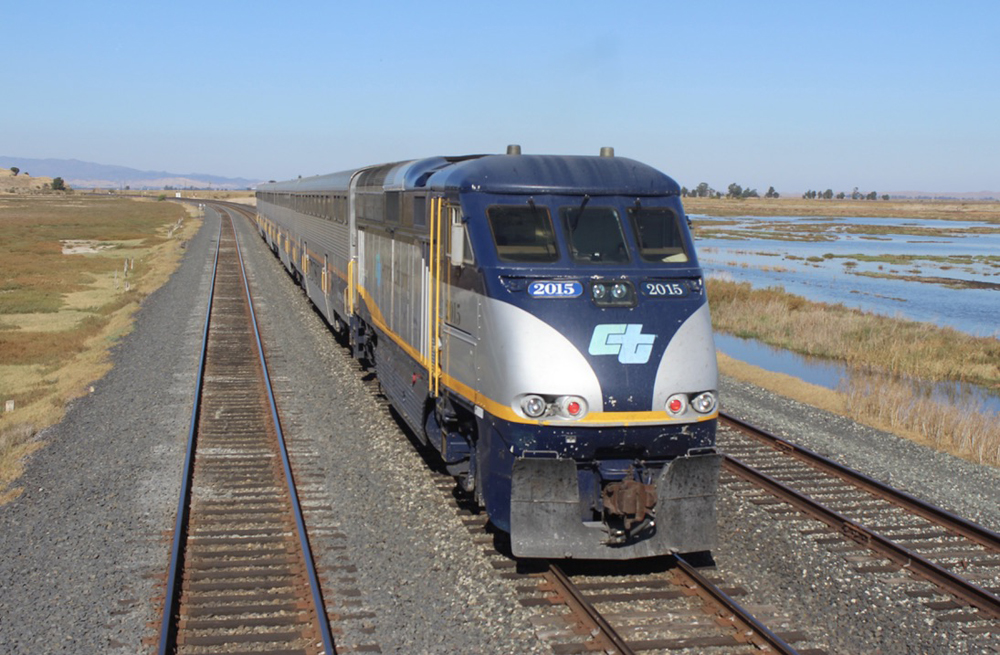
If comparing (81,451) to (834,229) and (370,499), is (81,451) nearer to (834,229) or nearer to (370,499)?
(370,499)

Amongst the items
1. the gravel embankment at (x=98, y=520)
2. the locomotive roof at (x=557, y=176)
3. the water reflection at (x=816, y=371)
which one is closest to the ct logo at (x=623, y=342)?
the locomotive roof at (x=557, y=176)

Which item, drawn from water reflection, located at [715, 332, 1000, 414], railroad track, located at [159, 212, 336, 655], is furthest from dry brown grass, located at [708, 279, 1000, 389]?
railroad track, located at [159, 212, 336, 655]

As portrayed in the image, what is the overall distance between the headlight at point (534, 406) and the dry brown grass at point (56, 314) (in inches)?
258

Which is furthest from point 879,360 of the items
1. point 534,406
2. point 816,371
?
point 534,406

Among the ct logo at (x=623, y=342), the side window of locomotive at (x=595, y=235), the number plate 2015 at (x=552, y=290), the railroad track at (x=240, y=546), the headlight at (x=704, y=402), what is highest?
the side window of locomotive at (x=595, y=235)

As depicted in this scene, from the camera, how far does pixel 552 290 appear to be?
8.02 m

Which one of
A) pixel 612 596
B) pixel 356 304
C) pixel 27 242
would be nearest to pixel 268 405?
pixel 356 304

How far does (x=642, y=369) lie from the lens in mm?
7906

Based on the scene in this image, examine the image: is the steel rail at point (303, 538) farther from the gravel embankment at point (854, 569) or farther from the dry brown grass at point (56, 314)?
the gravel embankment at point (854, 569)

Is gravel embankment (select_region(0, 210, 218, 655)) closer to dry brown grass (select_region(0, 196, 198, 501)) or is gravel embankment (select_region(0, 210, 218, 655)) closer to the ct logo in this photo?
dry brown grass (select_region(0, 196, 198, 501))

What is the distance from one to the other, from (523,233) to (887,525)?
5.45 m

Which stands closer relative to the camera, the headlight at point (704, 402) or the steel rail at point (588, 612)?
the steel rail at point (588, 612)

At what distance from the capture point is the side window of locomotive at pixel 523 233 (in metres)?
8.33

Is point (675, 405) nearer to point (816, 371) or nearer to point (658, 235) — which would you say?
point (658, 235)
